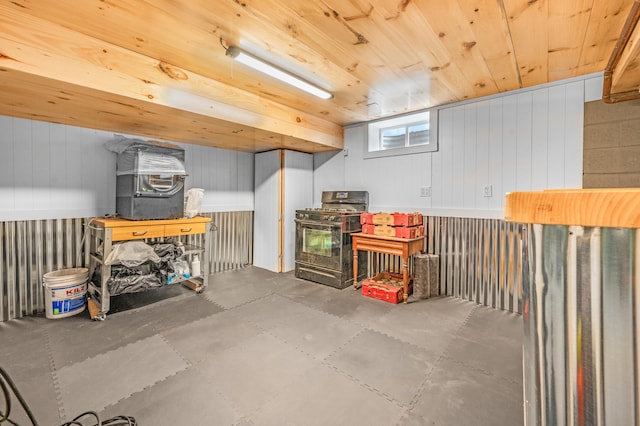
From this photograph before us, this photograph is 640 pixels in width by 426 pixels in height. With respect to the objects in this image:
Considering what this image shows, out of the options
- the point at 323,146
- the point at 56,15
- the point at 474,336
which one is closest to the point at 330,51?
the point at 56,15

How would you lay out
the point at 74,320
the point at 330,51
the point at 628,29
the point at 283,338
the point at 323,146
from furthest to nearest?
the point at 323,146, the point at 74,320, the point at 283,338, the point at 330,51, the point at 628,29

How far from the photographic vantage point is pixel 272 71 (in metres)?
2.45

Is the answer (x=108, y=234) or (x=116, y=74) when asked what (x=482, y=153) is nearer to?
(x=116, y=74)

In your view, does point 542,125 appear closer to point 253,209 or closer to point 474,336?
point 474,336

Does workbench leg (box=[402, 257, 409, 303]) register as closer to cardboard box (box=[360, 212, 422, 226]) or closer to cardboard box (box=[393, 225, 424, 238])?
cardboard box (box=[393, 225, 424, 238])

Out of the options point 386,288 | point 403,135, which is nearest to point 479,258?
point 386,288

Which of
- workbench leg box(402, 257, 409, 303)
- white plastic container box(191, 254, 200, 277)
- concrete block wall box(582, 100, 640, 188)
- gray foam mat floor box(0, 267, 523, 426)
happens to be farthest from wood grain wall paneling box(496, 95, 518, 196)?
white plastic container box(191, 254, 200, 277)

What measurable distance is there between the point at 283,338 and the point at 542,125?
10.5ft

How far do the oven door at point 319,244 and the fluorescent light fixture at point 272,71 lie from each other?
169cm

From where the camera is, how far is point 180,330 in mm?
2609

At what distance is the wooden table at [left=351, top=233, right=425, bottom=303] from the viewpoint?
3.33m

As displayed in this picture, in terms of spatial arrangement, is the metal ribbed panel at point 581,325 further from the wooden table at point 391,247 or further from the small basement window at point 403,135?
the small basement window at point 403,135

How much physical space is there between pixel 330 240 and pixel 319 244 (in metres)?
0.21

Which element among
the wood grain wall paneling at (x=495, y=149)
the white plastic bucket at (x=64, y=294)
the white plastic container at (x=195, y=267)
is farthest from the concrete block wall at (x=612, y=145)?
the white plastic bucket at (x=64, y=294)
